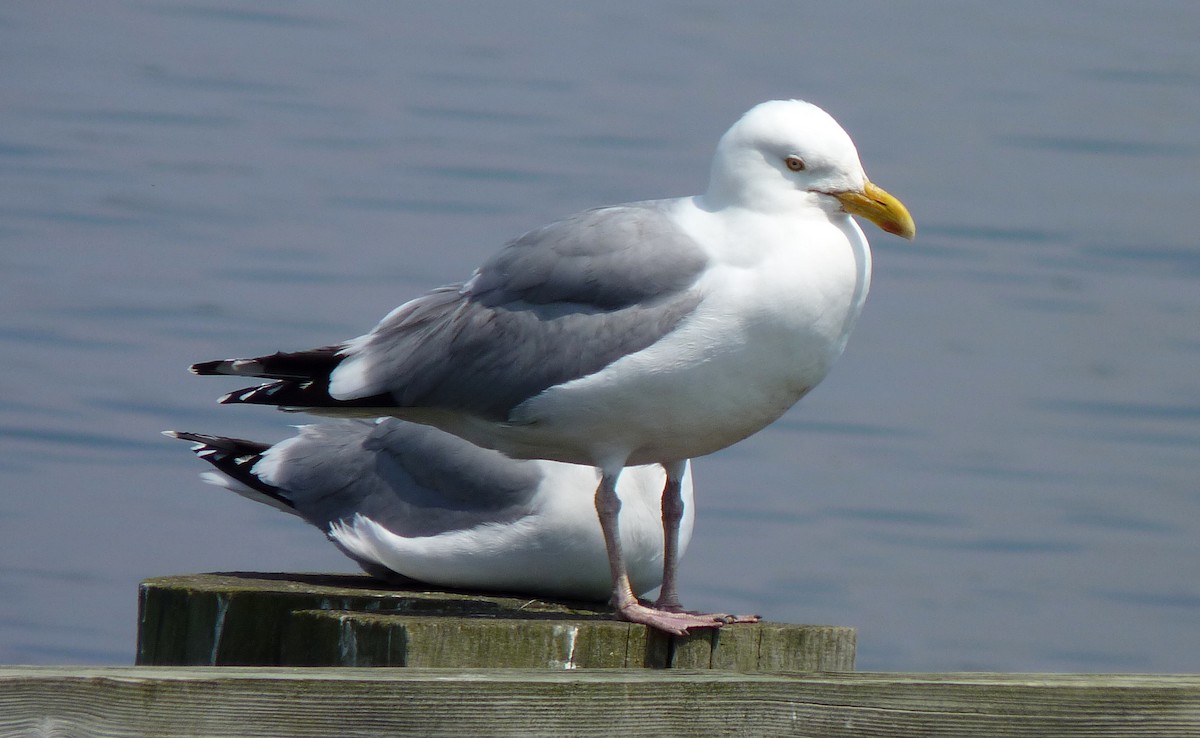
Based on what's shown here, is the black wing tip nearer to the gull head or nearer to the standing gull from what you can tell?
the standing gull

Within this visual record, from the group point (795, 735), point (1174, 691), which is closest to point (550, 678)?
point (795, 735)

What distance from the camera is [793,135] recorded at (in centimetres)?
373

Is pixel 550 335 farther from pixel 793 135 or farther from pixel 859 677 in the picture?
pixel 859 677

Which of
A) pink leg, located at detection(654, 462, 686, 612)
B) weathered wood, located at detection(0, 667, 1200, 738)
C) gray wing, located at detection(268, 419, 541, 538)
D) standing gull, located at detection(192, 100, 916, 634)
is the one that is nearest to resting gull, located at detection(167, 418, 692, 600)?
gray wing, located at detection(268, 419, 541, 538)

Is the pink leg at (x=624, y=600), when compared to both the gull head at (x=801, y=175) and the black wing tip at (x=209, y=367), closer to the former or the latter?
the gull head at (x=801, y=175)

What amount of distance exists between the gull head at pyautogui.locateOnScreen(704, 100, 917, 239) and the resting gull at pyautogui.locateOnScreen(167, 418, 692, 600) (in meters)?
1.06

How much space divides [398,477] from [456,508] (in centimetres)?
26

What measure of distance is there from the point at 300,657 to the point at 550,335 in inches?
35.6

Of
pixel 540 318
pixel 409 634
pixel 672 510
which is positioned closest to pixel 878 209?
pixel 540 318

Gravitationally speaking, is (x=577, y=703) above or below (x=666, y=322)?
below

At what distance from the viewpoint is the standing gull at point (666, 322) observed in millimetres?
3580

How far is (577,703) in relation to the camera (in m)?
2.21

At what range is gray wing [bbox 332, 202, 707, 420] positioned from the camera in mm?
3689

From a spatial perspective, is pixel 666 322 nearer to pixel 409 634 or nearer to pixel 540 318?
pixel 540 318
